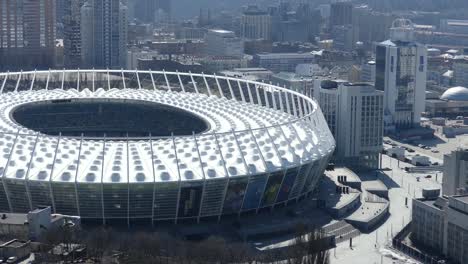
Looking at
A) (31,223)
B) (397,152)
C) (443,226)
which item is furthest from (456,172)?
(31,223)

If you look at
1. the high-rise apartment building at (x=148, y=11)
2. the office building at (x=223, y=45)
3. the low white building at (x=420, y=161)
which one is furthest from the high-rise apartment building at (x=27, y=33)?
the high-rise apartment building at (x=148, y=11)

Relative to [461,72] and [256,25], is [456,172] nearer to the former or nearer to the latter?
[461,72]

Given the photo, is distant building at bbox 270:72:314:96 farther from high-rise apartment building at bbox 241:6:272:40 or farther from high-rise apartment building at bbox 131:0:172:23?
high-rise apartment building at bbox 131:0:172:23

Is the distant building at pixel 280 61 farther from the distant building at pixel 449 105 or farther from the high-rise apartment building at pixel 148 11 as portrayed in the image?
the high-rise apartment building at pixel 148 11

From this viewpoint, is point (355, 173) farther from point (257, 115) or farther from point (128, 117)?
point (128, 117)

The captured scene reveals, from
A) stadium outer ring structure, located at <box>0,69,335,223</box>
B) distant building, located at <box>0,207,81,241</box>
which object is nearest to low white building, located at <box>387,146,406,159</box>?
stadium outer ring structure, located at <box>0,69,335,223</box>

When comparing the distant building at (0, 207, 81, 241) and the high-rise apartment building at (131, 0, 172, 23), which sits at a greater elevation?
the high-rise apartment building at (131, 0, 172, 23)
